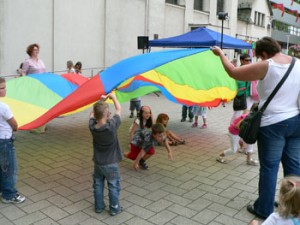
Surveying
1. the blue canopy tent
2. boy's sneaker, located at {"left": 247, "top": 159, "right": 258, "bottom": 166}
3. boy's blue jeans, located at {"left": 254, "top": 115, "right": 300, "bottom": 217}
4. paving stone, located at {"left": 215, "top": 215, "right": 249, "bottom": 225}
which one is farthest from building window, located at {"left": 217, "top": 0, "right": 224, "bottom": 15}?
paving stone, located at {"left": 215, "top": 215, "right": 249, "bottom": 225}

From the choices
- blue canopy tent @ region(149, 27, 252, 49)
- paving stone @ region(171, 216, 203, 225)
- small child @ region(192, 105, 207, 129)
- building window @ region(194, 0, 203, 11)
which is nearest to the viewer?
paving stone @ region(171, 216, 203, 225)

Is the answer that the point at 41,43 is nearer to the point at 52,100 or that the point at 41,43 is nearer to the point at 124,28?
the point at 124,28

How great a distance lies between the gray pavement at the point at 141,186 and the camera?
3.28 metres

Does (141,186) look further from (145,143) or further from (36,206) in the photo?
(36,206)

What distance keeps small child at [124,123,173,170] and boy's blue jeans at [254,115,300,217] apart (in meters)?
1.48

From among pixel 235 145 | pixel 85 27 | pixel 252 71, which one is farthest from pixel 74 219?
pixel 85 27

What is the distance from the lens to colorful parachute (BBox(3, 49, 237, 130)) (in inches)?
171

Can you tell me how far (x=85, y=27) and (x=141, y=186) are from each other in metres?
9.62

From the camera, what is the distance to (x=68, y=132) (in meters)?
6.87

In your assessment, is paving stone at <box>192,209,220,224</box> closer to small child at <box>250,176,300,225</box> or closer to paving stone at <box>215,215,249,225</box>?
paving stone at <box>215,215,249,225</box>

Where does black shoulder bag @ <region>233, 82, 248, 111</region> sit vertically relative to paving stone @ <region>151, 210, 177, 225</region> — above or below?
above

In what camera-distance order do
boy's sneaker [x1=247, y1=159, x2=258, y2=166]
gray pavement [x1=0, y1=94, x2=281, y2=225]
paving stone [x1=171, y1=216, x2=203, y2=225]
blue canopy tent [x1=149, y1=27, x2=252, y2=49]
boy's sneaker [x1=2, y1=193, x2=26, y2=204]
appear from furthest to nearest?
blue canopy tent [x1=149, y1=27, x2=252, y2=49]
boy's sneaker [x1=247, y1=159, x2=258, y2=166]
boy's sneaker [x1=2, y1=193, x2=26, y2=204]
gray pavement [x1=0, y1=94, x2=281, y2=225]
paving stone [x1=171, y1=216, x2=203, y2=225]

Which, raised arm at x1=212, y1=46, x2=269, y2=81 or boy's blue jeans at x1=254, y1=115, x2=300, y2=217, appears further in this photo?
boy's blue jeans at x1=254, y1=115, x2=300, y2=217

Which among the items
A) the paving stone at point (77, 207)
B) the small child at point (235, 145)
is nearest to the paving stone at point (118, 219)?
the paving stone at point (77, 207)
